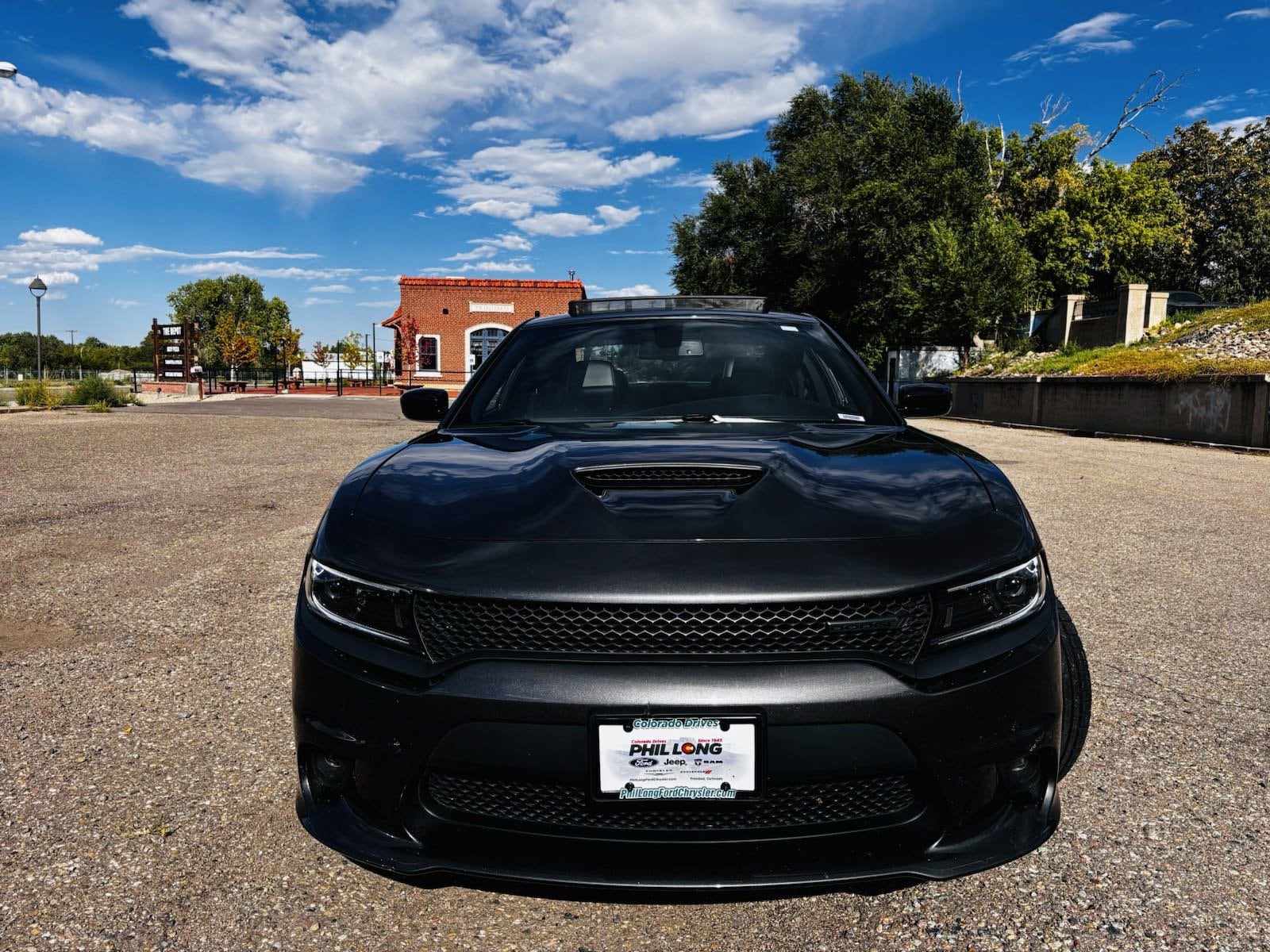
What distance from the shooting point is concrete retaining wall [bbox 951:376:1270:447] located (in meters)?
15.6

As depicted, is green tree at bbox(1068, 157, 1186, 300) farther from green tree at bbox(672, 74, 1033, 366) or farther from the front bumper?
the front bumper

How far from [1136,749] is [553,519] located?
2.26 m

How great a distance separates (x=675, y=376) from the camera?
10.8 ft

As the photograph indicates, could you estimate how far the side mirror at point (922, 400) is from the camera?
351cm

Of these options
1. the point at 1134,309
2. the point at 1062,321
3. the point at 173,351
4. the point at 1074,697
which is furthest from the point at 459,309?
the point at 1074,697

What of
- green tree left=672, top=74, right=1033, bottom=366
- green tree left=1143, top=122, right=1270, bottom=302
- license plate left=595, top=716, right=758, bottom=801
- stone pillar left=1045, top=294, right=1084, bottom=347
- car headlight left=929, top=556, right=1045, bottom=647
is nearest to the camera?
license plate left=595, top=716, right=758, bottom=801

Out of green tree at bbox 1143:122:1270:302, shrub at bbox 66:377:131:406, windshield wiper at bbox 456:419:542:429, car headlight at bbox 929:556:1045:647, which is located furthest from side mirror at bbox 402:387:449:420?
green tree at bbox 1143:122:1270:302

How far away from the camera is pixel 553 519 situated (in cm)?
193

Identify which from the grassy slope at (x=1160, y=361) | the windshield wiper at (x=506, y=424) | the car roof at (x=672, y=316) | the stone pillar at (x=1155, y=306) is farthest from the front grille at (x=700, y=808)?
the stone pillar at (x=1155, y=306)

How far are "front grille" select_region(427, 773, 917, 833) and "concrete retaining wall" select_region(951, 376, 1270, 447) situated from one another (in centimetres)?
1292

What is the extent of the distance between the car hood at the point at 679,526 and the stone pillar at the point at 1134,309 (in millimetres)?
30262

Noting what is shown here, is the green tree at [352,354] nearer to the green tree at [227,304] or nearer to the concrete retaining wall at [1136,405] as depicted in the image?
the green tree at [227,304]

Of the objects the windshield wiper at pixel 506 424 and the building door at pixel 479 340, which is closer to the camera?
the windshield wiper at pixel 506 424

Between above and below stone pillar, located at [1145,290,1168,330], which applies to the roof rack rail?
below
